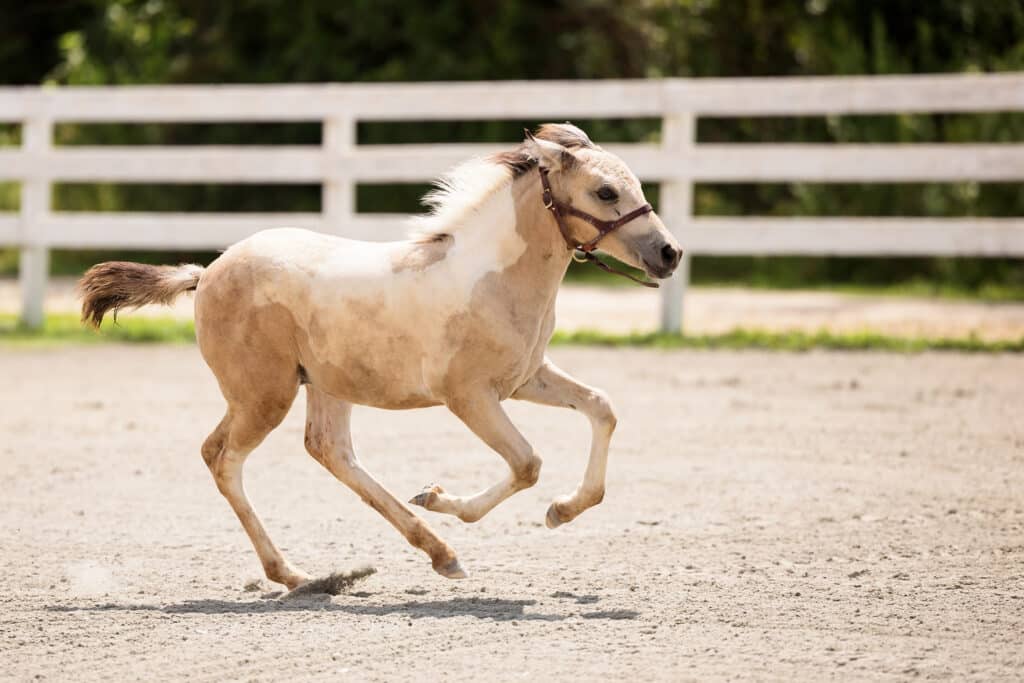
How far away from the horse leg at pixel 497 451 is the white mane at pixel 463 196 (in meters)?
0.66

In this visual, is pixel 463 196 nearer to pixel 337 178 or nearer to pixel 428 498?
pixel 428 498

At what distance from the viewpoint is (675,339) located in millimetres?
11547

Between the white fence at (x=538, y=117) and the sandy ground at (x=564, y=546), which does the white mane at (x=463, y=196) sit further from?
the white fence at (x=538, y=117)

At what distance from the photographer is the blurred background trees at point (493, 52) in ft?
57.1

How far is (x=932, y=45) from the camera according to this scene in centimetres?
1734

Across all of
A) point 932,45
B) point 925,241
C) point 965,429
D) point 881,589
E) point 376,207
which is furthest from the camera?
point 376,207

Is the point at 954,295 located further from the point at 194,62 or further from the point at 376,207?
the point at 194,62

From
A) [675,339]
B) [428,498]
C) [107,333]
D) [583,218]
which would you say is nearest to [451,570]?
[428,498]

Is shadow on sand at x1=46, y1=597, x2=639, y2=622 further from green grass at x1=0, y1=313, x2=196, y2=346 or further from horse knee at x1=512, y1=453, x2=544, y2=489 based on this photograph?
green grass at x1=0, y1=313, x2=196, y2=346

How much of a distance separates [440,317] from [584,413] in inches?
25.3

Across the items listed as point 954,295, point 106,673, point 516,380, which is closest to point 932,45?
point 954,295

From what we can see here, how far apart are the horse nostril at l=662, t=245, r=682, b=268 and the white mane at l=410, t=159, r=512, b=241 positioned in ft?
2.19

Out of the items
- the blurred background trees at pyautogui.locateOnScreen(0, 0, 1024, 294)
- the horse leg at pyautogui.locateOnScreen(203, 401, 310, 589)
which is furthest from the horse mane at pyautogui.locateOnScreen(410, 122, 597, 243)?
the blurred background trees at pyautogui.locateOnScreen(0, 0, 1024, 294)

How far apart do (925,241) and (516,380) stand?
23.1 feet
